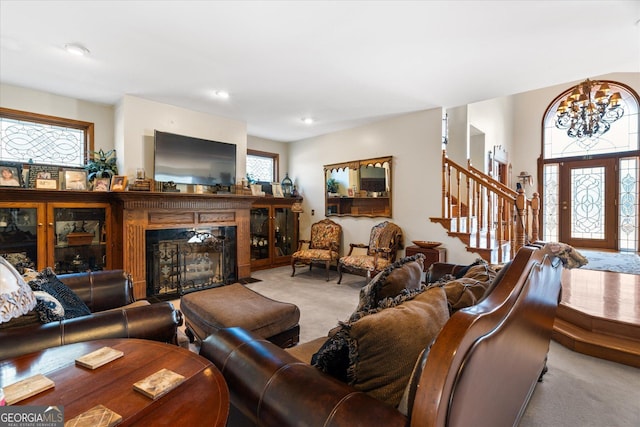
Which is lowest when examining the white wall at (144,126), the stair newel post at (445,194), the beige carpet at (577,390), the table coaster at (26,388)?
the beige carpet at (577,390)

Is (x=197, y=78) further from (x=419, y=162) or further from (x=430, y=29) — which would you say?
(x=419, y=162)

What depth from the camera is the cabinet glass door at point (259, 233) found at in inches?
219

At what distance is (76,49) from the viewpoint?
266cm

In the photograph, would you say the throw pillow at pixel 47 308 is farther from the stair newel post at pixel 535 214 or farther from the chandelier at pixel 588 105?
the chandelier at pixel 588 105

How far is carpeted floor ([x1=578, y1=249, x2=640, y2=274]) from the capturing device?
4430mm

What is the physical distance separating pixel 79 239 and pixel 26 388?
10.6 feet

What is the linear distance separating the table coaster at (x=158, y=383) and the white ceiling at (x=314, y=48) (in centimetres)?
226

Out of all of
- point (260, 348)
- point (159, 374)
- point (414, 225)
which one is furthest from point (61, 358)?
point (414, 225)

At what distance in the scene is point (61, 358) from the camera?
1.23 metres

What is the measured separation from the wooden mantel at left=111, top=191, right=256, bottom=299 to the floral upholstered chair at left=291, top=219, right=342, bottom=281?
0.97 m

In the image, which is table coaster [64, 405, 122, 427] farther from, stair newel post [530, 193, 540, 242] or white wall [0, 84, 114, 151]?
stair newel post [530, 193, 540, 242]

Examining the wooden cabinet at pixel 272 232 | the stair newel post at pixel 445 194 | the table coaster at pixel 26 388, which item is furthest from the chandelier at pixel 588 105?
the table coaster at pixel 26 388

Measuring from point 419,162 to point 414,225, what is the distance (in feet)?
3.08

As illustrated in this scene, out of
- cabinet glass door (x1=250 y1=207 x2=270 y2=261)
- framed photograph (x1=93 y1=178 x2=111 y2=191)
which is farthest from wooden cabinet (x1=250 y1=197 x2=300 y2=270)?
framed photograph (x1=93 y1=178 x2=111 y2=191)
